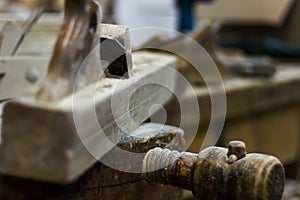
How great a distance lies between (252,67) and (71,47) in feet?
4.42

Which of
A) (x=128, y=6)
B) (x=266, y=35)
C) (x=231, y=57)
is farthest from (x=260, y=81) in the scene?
(x=128, y=6)

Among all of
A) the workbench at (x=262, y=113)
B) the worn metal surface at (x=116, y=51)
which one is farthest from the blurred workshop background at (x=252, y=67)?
the worn metal surface at (x=116, y=51)

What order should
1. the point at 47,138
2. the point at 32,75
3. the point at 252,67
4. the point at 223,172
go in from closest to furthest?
the point at 47,138 < the point at 223,172 < the point at 32,75 < the point at 252,67

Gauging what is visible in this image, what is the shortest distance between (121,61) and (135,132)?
112mm

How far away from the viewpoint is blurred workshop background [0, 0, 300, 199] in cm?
153

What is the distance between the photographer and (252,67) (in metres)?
1.78

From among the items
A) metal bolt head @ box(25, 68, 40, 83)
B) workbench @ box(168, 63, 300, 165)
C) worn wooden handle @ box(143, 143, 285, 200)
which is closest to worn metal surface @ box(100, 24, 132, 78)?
worn wooden handle @ box(143, 143, 285, 200)

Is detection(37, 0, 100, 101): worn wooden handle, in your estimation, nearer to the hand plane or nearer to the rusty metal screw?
the hand plane

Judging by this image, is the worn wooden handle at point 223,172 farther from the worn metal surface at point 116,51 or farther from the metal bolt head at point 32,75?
the metal bolt head at point 32,75

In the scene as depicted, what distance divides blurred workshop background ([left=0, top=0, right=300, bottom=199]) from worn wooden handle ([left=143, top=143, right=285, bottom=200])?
41cm

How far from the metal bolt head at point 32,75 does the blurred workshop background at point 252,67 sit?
0.30 feet

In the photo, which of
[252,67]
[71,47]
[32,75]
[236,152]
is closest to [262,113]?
[252,67]

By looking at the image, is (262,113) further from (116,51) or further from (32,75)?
(116,51)

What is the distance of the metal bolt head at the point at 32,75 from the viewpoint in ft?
2.70
